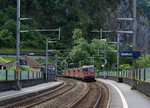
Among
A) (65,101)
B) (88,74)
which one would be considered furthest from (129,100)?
(88,74)

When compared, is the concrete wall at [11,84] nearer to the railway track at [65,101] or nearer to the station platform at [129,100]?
the railway track at [65,101]

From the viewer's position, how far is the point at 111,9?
19162 cm

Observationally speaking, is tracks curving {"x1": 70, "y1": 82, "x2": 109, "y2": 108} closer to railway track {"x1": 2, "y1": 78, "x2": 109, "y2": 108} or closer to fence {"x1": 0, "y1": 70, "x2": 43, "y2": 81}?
railway track {"x1": 2, "y1": 78, "x2": 109, "y2": 108}

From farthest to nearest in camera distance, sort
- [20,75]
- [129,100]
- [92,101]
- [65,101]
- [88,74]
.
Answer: [88,74] < [20,75] < [65,101] < [92,101] < [129,100]

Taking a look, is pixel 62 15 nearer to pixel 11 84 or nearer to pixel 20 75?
pixel 20 75

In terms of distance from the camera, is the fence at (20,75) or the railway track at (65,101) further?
the fence at (20,75)

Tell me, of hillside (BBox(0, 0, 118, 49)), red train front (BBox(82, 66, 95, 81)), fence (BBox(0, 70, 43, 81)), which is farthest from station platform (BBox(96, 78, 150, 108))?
hillside (BBox(0, 0, 118, 49))

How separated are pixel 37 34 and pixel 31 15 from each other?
899 inches

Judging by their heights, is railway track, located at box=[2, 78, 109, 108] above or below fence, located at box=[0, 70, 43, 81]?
below

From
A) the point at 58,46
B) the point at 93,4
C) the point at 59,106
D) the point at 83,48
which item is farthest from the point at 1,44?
the point at 59,106

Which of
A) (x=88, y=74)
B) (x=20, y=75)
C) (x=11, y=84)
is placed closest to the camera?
(x=11, y=84)

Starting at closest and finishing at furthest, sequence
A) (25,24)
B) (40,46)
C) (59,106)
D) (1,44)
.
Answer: (59,106), (1,44), (40,46), (25,24)

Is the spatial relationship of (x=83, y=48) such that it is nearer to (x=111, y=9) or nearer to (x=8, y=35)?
(x=8, y=35)

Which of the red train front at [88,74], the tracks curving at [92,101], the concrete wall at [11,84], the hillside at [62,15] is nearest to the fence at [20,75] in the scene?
the concrete wall at [11,84]
